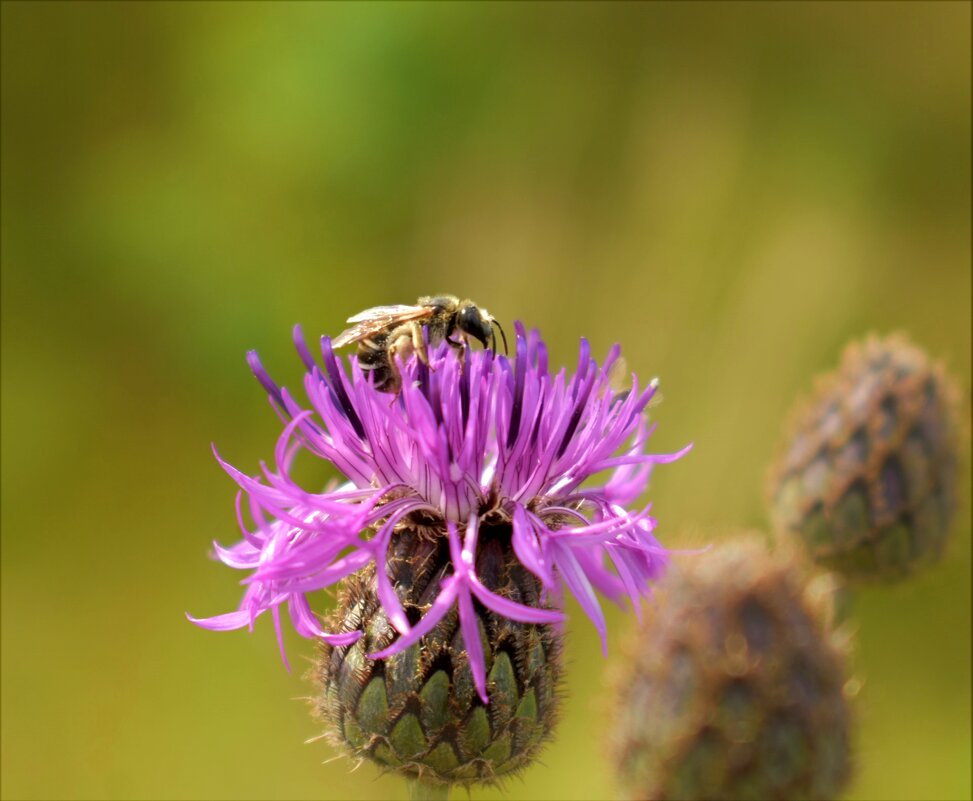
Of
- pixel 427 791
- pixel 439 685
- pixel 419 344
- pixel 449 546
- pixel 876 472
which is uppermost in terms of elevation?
pixel 876 472

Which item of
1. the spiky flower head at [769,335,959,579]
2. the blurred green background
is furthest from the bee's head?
the blurred green background

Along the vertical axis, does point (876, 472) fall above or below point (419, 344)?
above

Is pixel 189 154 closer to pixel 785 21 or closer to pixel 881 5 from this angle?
pixel 785 21

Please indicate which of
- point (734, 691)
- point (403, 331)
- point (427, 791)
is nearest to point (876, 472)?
point (734, 691)

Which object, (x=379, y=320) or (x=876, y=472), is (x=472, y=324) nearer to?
(x=379, y=320)

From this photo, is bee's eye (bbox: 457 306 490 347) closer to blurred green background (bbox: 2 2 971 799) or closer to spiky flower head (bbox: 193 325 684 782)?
spiky flower head (bbox: 193 325 684 782)

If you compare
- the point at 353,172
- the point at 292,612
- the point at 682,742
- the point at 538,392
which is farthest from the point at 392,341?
the point at 353,172
